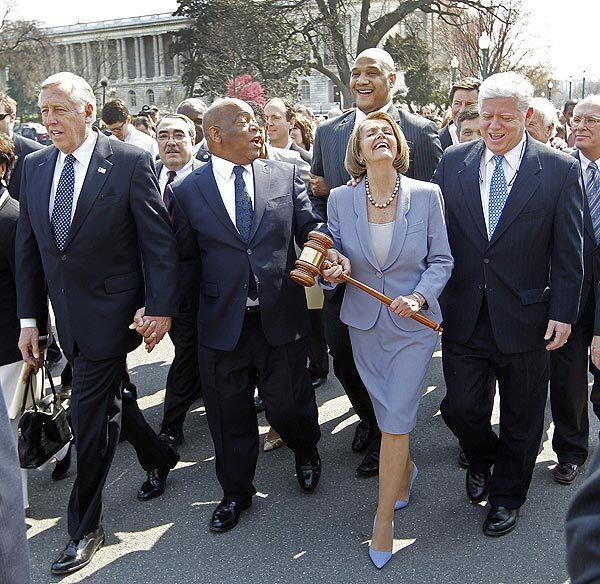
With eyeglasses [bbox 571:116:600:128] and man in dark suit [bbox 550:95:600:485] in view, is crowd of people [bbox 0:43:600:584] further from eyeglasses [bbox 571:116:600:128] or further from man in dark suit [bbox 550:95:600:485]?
eyeglasses [bbox 571:116:600:128]

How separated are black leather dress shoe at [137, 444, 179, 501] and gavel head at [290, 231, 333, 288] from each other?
1.59 m

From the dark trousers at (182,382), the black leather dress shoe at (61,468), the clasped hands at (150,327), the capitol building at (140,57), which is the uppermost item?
the capitol building at (140,57)

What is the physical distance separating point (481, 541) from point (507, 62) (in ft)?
122

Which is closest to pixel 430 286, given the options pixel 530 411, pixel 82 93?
pixel 530 411

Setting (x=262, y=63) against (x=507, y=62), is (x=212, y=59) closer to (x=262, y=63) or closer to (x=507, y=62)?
(x=262, y=63)

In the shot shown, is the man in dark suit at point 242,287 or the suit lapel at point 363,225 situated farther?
the man in dark suit at point 242,287

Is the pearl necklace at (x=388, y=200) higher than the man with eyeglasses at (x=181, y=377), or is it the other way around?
the pearl necklace at (x=388, y=200)

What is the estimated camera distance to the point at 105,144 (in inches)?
154

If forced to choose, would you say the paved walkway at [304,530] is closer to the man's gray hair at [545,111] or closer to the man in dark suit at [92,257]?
the man in dark suit at [92,257]

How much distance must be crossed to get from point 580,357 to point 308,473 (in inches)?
72.0

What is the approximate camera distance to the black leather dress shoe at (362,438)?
16.3 feet

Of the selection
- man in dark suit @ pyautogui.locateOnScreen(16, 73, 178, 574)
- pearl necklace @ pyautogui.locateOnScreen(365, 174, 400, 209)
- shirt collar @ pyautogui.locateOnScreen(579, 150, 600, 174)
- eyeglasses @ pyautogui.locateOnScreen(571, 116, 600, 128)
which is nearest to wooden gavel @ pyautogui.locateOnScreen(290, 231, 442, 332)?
pearl necklace @ pyautogui.locateOnScreen(365, 174, 400, 209)

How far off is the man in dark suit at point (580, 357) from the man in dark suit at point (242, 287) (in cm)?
160

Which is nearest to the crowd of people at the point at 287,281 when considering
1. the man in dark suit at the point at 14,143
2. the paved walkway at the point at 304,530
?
the paved walkway at the point at 304,530
